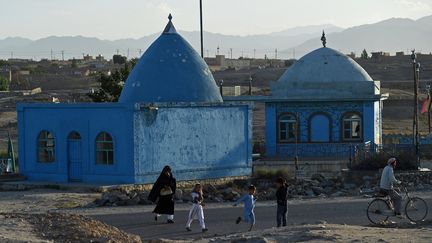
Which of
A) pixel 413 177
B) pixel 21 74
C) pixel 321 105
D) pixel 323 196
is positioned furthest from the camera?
pixel 21 74

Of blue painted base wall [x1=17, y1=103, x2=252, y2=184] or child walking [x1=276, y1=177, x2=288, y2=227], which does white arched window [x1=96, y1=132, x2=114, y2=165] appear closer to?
blue painted base wall [x1=17, y1=103, x2=252, y2=184]

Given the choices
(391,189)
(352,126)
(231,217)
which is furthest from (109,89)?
(391,189)

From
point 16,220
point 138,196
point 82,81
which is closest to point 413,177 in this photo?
point 138,196

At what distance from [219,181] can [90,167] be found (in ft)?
14.3

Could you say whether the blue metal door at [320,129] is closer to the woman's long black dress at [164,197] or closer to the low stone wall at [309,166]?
the low stone wall at [309,166]

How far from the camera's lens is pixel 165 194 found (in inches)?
784

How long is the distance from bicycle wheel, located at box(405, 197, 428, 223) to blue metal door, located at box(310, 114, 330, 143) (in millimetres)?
18400

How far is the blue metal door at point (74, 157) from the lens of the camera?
29.5m

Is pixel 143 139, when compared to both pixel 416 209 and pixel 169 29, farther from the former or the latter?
pixel 416 209

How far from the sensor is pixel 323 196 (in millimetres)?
26328

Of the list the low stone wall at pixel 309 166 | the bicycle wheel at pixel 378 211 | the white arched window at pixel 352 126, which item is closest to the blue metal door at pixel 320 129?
the white arched window at pixel 352 126

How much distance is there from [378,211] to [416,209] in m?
1.05

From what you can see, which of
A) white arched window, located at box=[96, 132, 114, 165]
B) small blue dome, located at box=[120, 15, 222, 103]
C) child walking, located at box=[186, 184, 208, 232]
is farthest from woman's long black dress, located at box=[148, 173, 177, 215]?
small blue dome, located at box=[120, 15, 222, 103]

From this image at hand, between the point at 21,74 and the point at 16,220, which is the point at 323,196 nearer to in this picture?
the point at 16,220
